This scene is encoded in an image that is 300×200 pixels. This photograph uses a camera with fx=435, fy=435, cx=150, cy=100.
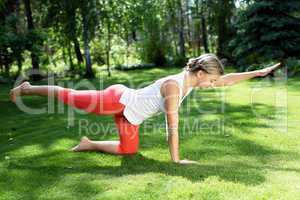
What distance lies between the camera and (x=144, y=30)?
17859 millimetres

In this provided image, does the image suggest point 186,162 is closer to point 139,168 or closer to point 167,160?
point 167,160

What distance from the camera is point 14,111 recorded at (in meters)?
8.01

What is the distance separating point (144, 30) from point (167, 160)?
14230mm

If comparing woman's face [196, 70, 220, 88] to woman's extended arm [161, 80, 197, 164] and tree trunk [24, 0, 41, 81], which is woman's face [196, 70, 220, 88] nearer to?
woman's extended arm [161, 80, 197, 164]

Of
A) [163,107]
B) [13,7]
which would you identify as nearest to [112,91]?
[163,107]

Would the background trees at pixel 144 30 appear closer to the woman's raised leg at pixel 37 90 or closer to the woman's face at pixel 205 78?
the woman's raised leg at pixel 37 90

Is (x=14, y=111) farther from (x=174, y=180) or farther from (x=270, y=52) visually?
(x=270, y=52)

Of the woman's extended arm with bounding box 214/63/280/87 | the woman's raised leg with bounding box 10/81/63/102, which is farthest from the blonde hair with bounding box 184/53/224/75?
the woman's raised leg with bounding box 10/81/63/102

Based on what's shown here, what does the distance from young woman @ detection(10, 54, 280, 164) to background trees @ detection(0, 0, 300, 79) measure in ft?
15.3

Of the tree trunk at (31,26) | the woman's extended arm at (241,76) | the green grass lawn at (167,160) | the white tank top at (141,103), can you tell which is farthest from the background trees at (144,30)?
the woman's extended arm at (241,76)

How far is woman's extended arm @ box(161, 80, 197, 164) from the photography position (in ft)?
12.2

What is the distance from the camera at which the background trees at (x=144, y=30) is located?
9.82 metres

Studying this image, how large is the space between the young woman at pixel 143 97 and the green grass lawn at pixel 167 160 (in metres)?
0.21

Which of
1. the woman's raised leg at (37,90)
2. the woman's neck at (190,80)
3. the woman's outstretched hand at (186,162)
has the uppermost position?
the woman's neck at (190,80)
